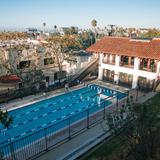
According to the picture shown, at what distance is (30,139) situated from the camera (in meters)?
14.6

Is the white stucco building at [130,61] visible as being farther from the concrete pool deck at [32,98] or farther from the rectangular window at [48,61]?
the rectangular window at [48,61]

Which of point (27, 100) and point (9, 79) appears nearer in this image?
point (27, 100)

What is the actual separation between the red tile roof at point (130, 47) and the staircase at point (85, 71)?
388 cm

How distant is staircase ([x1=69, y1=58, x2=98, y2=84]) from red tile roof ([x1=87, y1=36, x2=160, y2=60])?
388 cm

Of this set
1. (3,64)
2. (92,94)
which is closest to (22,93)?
(3,64)

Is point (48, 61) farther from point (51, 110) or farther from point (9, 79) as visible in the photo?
point (51, 110)

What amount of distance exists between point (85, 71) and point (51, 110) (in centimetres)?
1197

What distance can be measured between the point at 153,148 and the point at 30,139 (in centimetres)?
868

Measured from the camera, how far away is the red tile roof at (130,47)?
26750 mm

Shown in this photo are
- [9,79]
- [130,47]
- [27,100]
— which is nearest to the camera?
[27,100]

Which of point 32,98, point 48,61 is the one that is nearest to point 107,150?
point 32,98

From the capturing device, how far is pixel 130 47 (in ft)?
96.3

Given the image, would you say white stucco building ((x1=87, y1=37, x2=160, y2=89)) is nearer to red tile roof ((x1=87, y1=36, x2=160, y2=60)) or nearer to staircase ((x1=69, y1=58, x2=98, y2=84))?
red tile roof ((x1=87, y1=36, x2=160, y2=60))

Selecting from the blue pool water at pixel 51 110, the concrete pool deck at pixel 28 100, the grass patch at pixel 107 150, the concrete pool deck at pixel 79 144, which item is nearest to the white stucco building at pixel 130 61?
the blue pool water at pixel 51 110
